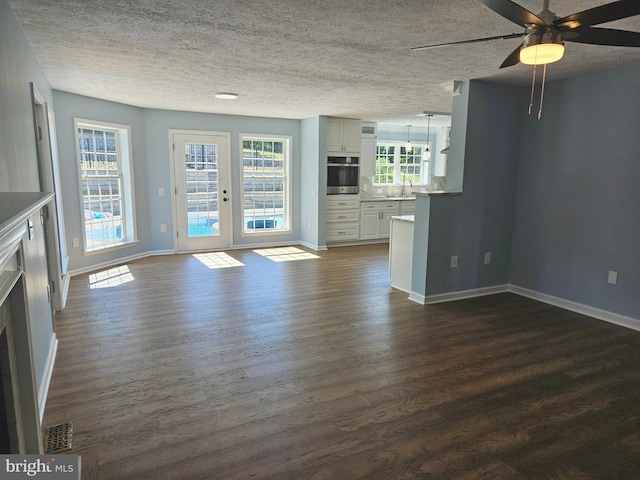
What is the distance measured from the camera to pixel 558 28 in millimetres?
1890

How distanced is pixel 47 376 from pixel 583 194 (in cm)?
475

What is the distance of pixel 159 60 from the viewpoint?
3.44 m

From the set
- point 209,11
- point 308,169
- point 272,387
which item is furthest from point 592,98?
point 308,169

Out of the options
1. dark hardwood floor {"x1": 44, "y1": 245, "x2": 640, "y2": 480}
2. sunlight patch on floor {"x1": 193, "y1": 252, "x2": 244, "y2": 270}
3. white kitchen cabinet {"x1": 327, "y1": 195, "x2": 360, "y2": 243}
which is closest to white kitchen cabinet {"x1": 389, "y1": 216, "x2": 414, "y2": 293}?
dark hardwood floor {"x1": 44, "y1": 245, "x2": 640, "y2": 480}

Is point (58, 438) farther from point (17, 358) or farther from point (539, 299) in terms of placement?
point (539, 299)

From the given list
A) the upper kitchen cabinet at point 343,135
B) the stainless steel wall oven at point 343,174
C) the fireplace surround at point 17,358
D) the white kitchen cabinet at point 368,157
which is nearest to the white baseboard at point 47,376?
the fireplace surround at point 17,358

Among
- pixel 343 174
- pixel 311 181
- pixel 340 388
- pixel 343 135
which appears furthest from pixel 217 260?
pixel 340 388

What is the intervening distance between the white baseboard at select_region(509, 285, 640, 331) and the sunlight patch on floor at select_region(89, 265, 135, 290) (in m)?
4.72

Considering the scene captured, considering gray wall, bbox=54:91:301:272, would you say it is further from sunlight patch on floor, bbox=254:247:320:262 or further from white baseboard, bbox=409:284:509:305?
white baseboard, bbox=409:284:509:305

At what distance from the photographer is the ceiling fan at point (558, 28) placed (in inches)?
67.9

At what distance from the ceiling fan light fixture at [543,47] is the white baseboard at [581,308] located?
292 cm

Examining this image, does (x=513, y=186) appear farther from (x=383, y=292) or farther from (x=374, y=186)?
(x=374, y=186)

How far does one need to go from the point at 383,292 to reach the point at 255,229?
134 inches

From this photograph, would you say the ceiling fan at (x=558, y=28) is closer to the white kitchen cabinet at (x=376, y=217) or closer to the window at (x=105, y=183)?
the window at (x=105, y=183)
